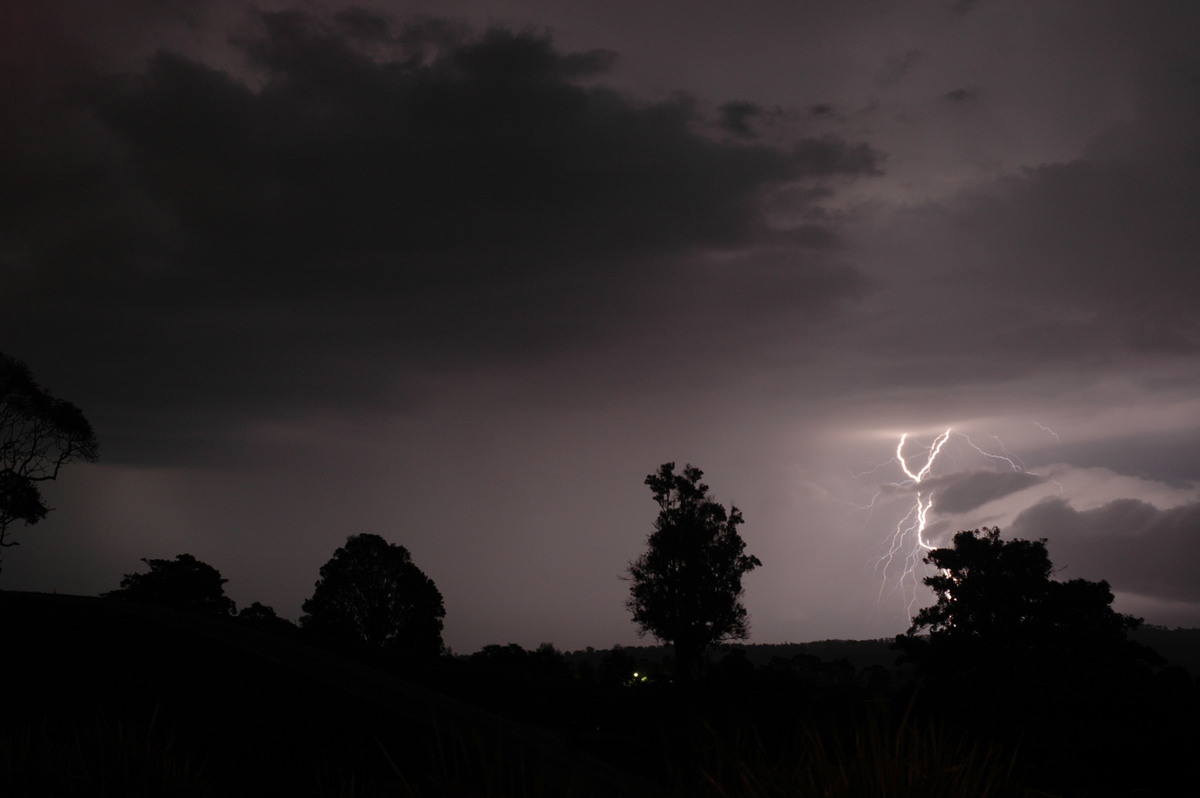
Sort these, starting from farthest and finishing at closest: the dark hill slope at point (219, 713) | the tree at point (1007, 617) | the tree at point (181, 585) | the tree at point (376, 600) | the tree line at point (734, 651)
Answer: the tree at point (181, 585) < the tree at point (376, 600) < the tree at point (1007, 617) < the tree line at point (734, 651) < the dark hill slope at point (219, 713)

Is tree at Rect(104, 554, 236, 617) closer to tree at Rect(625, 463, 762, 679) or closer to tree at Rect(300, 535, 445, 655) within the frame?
tree at Rect(300, 535, 445, 655)

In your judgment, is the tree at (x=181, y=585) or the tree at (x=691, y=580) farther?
the tree at (x=181, y=585)

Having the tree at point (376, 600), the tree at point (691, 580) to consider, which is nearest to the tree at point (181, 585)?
the tree at point (376, 600)

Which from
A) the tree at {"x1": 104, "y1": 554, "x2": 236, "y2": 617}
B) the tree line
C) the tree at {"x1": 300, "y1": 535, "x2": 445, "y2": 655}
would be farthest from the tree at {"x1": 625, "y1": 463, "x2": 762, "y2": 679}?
the tree at {"x1": 104, "y1": 554, "x2": 236, "y2": 617}

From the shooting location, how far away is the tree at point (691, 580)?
1761 inches

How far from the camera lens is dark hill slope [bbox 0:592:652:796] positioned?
11375 millimetres

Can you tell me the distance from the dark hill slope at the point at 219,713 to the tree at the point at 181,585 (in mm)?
38938

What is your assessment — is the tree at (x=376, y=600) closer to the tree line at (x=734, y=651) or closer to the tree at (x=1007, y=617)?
the tree line at (x=734, y=651)

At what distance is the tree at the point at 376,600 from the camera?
4825 cm

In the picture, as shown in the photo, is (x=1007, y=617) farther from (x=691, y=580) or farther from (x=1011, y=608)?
(x=691, y=580)

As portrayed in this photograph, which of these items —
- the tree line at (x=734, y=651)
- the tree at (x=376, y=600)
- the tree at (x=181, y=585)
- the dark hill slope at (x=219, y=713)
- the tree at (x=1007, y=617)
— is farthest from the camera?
the tree at (x=181, y=585)

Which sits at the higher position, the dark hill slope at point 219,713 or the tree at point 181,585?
the tree at point 181,585

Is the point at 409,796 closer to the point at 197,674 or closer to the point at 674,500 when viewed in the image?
the point at 197,674

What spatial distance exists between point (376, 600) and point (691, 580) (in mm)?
19417
